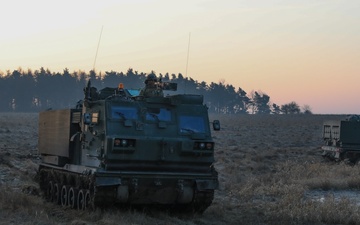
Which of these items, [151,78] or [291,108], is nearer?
[151,78]

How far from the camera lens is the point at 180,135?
570 inches

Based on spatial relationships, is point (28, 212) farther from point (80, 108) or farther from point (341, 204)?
point (341, 204)

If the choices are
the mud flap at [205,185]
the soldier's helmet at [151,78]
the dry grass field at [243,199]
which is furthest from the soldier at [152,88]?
the dry grass field at [243,199]

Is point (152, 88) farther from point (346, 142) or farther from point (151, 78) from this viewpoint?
point (346, 142)

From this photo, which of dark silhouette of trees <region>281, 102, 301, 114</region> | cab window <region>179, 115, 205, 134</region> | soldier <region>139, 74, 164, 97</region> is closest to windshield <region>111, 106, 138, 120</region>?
cab window <region>179, 115, 205, 134</region>

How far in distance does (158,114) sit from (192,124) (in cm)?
84

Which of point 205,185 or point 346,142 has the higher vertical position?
point 346,142

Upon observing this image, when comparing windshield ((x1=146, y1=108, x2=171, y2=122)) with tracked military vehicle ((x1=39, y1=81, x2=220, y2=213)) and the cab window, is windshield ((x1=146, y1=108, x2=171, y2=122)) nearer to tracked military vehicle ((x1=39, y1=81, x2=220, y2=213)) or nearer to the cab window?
tracked military vehicle ((x1=39, y1=81, x2=220, y2=213))

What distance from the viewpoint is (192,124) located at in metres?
14.8

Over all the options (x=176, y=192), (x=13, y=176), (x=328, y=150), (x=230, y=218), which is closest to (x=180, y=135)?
(x=176, y=192)

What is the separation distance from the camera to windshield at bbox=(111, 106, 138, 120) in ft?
46.2

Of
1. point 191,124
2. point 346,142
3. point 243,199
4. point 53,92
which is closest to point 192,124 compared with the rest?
point 191,124

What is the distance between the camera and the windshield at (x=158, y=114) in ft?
47.5

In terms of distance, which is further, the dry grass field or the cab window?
the cab window
